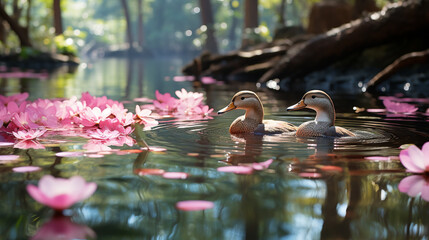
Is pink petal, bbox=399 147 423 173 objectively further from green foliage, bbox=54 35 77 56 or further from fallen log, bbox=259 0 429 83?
green foliage, bbox=54 35 77 56

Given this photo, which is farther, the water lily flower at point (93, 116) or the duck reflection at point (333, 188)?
the water lily flower at point (93, 116)

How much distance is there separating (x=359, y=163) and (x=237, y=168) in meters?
0.75

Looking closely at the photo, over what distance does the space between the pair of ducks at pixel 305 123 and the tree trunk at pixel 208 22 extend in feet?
72.7

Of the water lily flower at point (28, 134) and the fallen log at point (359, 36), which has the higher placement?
the fallen log at point (359, 36)

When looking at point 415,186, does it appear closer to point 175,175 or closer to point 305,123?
point 175,175

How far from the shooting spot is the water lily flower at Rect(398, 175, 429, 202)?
7.86 feet

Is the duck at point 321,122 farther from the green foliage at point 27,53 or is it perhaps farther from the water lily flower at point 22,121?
the green foliage at point 27,53

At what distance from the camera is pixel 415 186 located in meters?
2.53

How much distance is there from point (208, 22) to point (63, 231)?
25973 mm

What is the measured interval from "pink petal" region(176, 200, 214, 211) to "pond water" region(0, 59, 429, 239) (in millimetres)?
38

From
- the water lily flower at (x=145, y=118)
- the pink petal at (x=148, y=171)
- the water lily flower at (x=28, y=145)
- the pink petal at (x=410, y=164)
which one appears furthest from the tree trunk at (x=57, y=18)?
the pink petal at (x=410, y=164)

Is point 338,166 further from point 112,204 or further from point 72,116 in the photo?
point 72,116

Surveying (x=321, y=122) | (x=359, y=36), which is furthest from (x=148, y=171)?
(x=359, y=36)

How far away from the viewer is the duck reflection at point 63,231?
174cm
